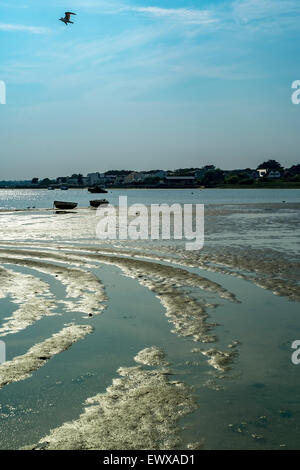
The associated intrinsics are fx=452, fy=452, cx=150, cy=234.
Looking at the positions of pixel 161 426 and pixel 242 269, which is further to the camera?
pixel 242 269

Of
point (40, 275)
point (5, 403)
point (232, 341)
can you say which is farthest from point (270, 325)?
point (40, 275)

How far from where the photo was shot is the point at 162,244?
24438mm

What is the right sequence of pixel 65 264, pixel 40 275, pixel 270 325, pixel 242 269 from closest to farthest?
pixel 270 325
pixel 40 275
pixel 242 269
pixel 65 264

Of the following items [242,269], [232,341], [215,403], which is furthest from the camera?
[242,269]

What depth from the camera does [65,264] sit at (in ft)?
58.6

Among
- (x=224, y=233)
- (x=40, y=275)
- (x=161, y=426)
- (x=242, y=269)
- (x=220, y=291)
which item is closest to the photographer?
(x=161, y=426)

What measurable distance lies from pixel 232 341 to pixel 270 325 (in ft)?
4.66

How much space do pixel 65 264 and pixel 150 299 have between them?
6.71 meters

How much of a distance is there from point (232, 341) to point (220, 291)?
442 cm
